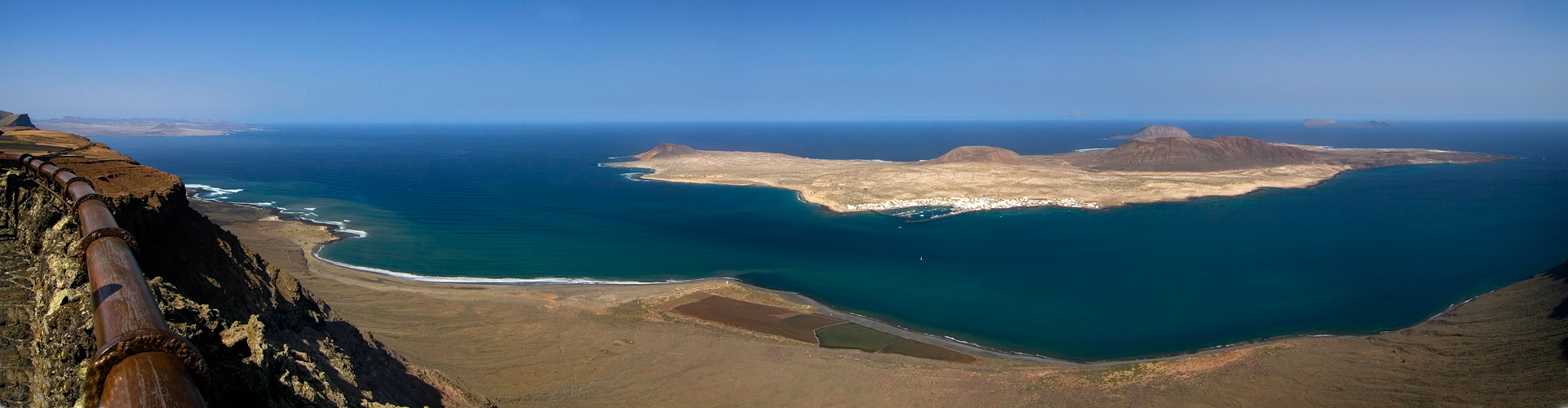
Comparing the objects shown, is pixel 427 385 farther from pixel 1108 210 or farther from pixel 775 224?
pixel 1108 210

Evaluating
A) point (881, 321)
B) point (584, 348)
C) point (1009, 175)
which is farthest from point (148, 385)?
point (1009, 175)

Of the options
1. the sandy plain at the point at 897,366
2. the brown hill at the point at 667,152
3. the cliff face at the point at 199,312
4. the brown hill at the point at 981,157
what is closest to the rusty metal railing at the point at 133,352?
the cliff face at the point at 199,312

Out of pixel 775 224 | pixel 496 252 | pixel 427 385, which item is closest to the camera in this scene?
pixel 427 385

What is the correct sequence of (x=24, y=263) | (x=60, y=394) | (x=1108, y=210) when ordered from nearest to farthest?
(x=60, y=394) → (x=24, y=263) → (x=1108, y=210)

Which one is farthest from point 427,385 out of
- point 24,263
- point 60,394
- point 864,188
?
point 864,188

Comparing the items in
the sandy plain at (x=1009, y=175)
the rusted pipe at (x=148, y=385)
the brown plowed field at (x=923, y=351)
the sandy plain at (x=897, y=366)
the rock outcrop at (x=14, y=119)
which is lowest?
the brown plowed field at (x=923, y=351)

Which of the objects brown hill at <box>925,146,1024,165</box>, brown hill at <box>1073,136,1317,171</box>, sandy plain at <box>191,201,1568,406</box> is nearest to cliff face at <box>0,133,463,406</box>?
sandy plain at <box>191,201,1568,406</box>

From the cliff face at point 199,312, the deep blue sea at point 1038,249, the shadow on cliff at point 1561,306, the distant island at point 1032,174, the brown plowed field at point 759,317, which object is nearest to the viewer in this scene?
the cliff face at point 199,312

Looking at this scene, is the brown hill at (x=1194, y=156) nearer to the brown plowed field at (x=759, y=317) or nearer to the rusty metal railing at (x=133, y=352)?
the brown plowed field at (x=759, y=317)
